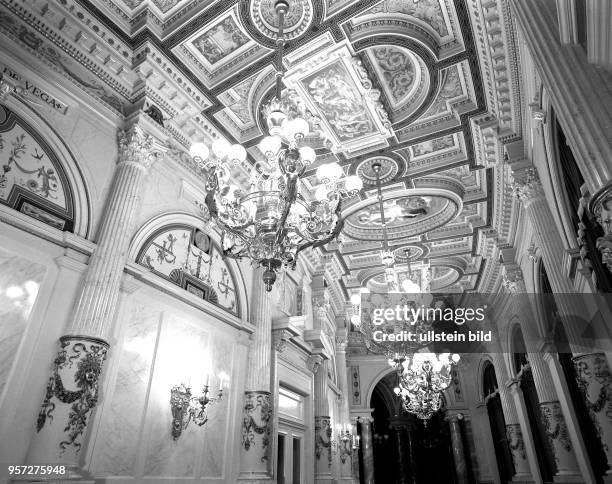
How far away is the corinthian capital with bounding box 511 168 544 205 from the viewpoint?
20.9 feet

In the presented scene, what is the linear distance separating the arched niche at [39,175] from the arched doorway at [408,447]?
1449cm

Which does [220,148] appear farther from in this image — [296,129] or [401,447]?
[401,447]

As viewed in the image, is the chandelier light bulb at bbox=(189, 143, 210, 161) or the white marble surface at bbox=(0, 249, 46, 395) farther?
the chandelier light bulb at bbox=(189, 143, 210, 161)

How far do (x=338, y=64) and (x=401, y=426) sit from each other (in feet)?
49.9

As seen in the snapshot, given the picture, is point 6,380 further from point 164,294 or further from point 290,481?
point 290,481

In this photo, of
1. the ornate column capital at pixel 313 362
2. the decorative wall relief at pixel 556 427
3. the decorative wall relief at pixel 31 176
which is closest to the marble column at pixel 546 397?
the decorative wall relief at pixel 556 427

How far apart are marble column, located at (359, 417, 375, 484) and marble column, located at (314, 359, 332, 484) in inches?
216

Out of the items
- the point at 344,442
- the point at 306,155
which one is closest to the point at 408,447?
the point at 344,442

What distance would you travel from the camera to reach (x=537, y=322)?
852 cm

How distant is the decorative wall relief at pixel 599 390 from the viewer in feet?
15.5

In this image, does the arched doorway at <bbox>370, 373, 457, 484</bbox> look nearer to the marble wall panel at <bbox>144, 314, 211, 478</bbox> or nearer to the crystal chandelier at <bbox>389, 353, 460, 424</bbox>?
the crystal chandelier at <bbox>389, 353, 460, 424</bbox>

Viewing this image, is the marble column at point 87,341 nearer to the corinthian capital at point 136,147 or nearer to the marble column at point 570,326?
the corinthian capital at point 136,147

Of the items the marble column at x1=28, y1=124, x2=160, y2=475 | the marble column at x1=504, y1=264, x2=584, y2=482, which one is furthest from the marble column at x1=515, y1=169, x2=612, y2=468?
the marble column at x1=28, y1=124, x2=160, y2=475

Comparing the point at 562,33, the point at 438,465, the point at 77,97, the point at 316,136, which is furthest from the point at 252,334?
the point at 438,465
